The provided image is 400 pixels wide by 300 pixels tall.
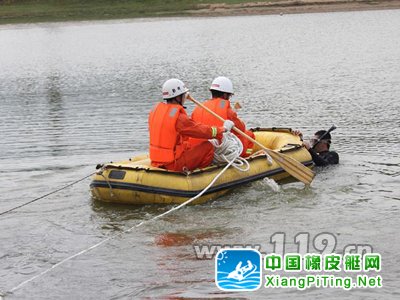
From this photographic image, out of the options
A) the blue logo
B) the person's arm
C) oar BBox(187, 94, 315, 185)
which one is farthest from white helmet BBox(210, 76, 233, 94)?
the blue logo

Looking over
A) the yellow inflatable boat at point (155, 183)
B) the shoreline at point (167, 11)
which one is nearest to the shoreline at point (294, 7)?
the shoreline at point (167, 11)

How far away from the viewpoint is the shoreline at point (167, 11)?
5788cm

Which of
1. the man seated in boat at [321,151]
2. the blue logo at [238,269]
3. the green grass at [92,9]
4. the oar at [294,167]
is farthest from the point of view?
the green grass at [92,9]

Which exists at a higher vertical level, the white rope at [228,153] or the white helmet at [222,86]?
the white helmet at [222,86]

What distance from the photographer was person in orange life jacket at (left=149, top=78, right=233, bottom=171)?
509 inches

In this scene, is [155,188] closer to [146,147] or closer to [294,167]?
[294,167]

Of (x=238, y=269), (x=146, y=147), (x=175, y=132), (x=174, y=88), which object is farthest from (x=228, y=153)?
(x=146, y=147)

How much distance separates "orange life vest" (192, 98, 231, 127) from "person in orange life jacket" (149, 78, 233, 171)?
0.46 metres

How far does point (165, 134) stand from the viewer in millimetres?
13008

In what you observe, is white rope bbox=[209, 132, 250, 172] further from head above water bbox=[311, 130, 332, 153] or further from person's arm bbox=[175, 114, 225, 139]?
head above water bbox=[311, 130, 332, 153]

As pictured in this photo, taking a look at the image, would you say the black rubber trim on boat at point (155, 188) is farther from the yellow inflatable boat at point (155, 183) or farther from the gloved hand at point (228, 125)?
Answer: the gloved hand at point (228, 125)

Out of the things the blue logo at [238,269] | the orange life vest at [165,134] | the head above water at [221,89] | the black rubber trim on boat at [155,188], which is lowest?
the blue logo at [238,269]

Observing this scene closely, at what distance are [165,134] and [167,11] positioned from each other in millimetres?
50739

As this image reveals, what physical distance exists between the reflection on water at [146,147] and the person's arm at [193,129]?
1083 millimetres
